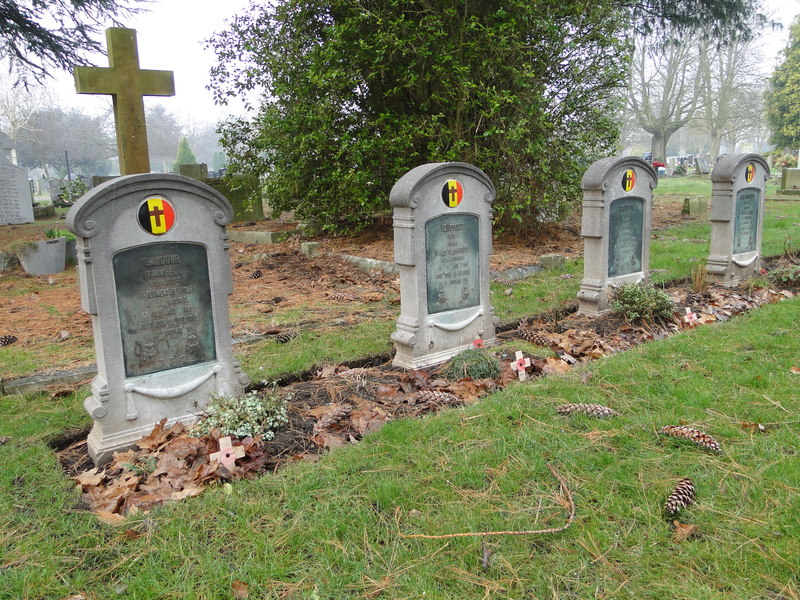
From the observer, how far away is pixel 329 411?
162 inches

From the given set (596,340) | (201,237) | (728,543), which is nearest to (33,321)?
(201,237)

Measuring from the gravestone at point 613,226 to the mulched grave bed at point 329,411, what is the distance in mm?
430

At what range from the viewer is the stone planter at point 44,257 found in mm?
9633

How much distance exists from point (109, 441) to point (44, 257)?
738cm

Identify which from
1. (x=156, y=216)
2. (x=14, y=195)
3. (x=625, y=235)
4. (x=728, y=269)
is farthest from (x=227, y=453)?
(x=14, y=195)

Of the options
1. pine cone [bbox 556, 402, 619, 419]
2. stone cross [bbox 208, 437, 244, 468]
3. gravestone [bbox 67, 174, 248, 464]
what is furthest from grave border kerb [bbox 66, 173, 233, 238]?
pine cone [bbox 556, 402, 619, 419]

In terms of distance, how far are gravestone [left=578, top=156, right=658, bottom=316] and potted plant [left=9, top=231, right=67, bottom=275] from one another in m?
8.35

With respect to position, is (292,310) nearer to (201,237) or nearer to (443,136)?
(201,237)

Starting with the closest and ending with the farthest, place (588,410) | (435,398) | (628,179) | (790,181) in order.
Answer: (588,410), (435,398), (628,179), (790,181)

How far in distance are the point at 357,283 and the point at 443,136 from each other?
3.32 metres

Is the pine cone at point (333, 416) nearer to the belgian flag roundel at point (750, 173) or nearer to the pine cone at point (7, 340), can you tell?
the pine cone at point (7, 340)

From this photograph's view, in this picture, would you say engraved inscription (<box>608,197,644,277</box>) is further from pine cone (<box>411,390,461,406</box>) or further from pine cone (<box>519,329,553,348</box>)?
pine cone (<box>411,390,461,406</box>)

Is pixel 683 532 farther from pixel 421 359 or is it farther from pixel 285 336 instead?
pixel 285 336

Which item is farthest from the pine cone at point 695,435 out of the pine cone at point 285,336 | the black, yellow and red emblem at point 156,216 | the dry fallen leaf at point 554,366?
the pine cone at point 285,336
